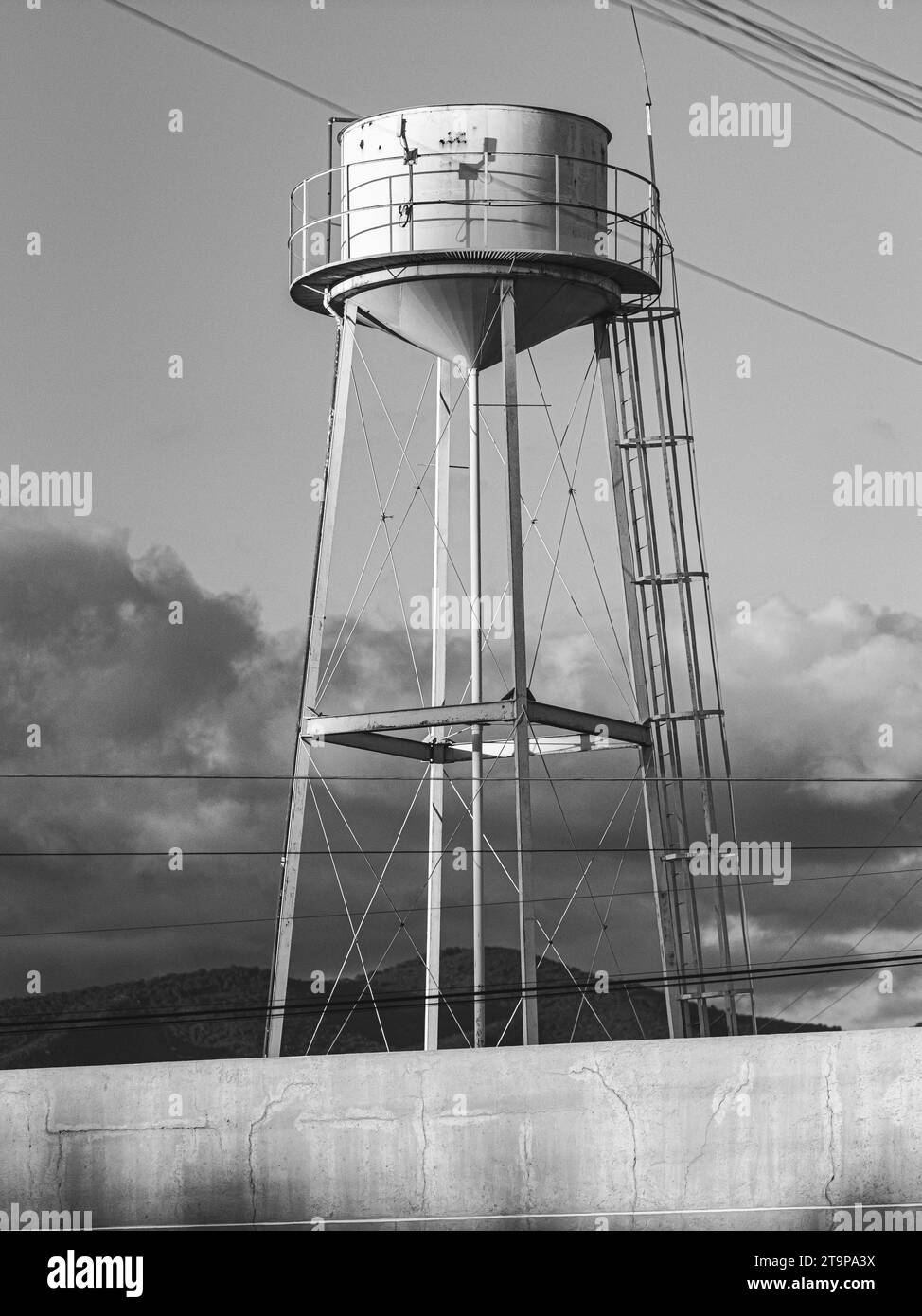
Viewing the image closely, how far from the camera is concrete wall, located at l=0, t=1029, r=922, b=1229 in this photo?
45.6ft

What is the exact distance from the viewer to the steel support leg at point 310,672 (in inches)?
933

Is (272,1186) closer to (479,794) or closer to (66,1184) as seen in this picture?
(66,1184)

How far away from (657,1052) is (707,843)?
1074 cm

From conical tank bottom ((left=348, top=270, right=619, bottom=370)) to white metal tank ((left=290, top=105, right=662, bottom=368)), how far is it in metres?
0.02

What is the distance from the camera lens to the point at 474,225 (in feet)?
77.9

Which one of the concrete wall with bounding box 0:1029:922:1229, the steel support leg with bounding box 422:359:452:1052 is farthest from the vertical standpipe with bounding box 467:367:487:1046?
the concrete wall with bounding box 0:1029:922:1229

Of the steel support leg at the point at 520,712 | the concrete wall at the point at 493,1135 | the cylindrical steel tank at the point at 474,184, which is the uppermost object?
the cylindrical steel tank at the point at 474,184

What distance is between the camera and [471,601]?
83.4ft

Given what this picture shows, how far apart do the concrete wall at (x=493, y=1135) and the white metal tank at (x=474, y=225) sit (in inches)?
447

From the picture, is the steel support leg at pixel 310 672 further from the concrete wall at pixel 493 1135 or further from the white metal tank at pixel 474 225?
the concrete wall at pixel 493 1135

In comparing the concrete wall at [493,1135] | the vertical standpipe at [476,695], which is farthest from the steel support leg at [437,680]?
the concrete wall at [493,1135]

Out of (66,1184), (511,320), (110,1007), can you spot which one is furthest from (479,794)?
(110,1007)

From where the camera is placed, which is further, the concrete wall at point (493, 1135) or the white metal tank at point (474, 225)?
the white metal tank at point (474, 225)

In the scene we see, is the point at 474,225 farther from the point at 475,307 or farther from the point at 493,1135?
the point at 493,1135
